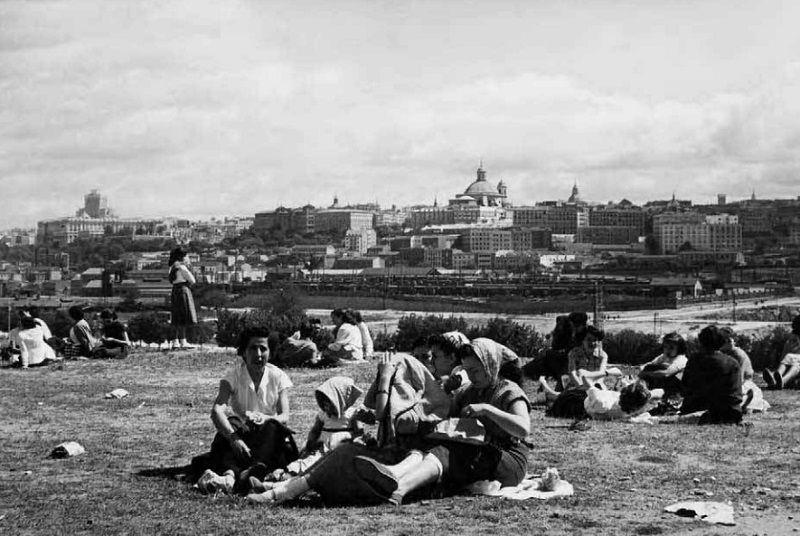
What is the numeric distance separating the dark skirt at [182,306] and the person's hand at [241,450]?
31.6 feet

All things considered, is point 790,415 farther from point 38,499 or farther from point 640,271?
point 640,271

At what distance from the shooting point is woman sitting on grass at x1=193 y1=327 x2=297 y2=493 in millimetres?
6785

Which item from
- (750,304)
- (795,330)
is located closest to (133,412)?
(795,330)

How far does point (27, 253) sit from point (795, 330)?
180m

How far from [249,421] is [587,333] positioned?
4.42 metres

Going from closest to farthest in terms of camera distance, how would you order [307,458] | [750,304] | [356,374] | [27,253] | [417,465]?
[417,465] < [307,458] < [356,374] < [750,304] < [27,253]

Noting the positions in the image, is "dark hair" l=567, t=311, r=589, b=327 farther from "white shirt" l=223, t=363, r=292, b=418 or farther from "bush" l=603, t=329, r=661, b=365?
"bush" l=603, t=329, r=661, b=365

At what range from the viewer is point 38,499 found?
6.45 meters

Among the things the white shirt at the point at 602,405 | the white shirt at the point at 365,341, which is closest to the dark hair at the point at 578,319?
the white shirt at the point at 602,405

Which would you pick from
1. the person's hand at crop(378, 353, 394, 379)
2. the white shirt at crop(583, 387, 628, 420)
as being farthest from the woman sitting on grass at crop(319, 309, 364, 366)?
the person's hand at crop(378, 353, 394, 379)

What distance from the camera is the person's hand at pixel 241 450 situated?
6784 mm

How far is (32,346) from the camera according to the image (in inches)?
586

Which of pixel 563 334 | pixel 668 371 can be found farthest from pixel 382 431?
pixel 668 371

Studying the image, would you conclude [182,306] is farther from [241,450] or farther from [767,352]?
[241,450]
